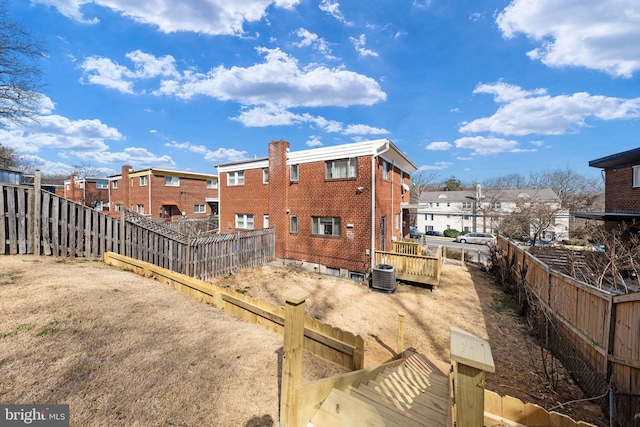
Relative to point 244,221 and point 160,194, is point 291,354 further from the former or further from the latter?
point 160,194

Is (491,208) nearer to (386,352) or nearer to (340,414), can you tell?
(386,352)

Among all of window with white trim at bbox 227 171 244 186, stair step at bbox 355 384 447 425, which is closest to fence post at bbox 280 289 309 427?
stair step at bbox 355 384 447 425

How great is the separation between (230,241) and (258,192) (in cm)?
514

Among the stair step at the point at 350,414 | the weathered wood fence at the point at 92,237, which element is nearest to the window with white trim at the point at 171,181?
the weathered wood fence at the point at 92,237

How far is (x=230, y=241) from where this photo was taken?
1202 cm

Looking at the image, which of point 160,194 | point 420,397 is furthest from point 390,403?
point 160,194

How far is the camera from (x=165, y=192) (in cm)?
2645

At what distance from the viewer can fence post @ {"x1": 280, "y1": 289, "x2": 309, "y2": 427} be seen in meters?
2.46

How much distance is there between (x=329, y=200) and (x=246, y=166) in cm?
666

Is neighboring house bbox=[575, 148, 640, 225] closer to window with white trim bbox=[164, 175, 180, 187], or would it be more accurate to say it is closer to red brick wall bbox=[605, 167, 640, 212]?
red brick wall bbox=[605, 167, 640, 212]

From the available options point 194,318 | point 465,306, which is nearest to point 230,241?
point 194,318

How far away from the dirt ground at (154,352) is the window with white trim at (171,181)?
2070 cm

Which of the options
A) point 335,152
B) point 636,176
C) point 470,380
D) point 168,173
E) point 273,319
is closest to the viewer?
point 470,380

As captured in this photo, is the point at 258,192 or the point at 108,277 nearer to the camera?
the point at 108,277
